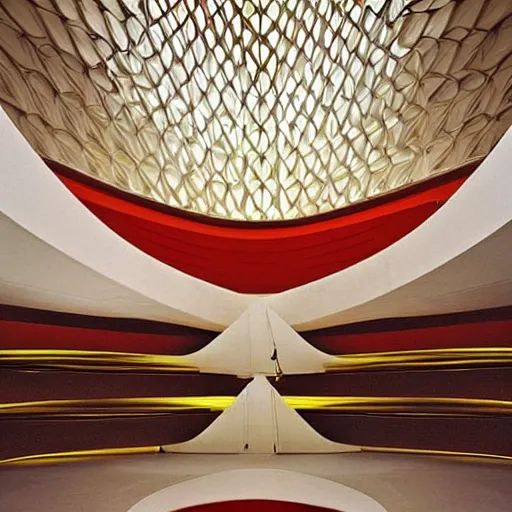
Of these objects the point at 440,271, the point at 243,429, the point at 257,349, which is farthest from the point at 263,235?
the point at 440,271

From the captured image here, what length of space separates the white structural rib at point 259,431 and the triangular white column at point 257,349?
0.62 feet

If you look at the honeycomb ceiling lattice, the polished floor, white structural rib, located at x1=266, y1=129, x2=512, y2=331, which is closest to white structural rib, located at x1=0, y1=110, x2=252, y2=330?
white structural rib, located at x1=266, y1=129, x2=512, y2=331

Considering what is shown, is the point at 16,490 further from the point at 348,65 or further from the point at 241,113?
the point at 348,65

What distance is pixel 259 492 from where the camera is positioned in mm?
2633


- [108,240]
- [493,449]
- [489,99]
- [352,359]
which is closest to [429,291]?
[352,359]

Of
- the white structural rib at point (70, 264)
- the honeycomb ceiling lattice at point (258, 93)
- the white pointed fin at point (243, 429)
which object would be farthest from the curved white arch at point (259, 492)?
the honeycomb ceiling lattice at point (258, 93)

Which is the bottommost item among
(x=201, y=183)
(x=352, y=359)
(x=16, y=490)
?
(x=16, y=490)

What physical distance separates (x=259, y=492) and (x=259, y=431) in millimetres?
914

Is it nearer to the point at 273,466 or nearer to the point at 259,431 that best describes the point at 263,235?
the point at 259,431

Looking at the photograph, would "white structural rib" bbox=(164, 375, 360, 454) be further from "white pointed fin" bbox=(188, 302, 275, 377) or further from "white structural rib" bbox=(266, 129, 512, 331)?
"white structural rib" bbox=(266, 129, 512, 331)

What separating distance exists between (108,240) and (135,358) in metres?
1.20

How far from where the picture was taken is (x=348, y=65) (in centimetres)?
538

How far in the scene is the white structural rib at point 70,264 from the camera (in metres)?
1.74

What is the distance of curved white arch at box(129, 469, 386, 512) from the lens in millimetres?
2381
